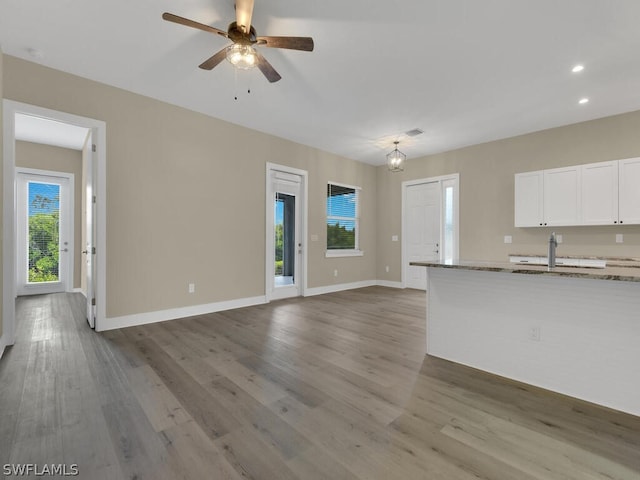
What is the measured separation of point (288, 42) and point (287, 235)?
372 centimetres

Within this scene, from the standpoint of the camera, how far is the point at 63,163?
236 inches

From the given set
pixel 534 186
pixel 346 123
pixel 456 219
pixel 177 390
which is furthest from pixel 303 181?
pixel 177 390

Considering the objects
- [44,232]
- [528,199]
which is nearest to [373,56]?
[528,199]

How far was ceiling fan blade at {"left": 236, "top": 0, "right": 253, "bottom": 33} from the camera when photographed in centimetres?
208

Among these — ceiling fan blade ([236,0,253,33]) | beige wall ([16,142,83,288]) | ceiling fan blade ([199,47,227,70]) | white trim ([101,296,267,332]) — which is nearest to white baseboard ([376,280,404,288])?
white trim ([101,296,267,332])

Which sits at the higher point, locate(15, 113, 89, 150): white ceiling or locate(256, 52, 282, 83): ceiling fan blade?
locate(15, 113, 89, 150): white ceiling

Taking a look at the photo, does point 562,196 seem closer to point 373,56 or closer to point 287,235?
point 373,56

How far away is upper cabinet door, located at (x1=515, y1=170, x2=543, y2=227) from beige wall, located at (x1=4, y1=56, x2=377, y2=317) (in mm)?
3983

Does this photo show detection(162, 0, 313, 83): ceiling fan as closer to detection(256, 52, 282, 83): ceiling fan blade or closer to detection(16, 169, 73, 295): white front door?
detection(256, 52, 282, 83): ceiling fan blade

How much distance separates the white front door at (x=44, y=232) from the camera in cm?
562

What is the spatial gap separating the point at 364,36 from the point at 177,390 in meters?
3.32

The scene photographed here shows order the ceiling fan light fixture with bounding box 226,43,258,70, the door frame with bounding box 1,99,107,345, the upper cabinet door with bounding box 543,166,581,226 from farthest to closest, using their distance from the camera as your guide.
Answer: the upper cabinet door with bounding box 543,166,581,226 < the door frame with bounding box 1,99,107,345 < the ceiling fan light fixture with bounding box 226,43,258,70

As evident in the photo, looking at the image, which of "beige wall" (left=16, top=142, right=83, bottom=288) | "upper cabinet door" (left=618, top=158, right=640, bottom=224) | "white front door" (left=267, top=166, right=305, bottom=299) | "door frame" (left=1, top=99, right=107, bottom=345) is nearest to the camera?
"door frame" (left=1, top=99, right=107, bottom=345)

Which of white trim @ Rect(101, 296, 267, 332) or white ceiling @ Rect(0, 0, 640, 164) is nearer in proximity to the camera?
white ceiling @ Rect(0, 0, 640, 164)
